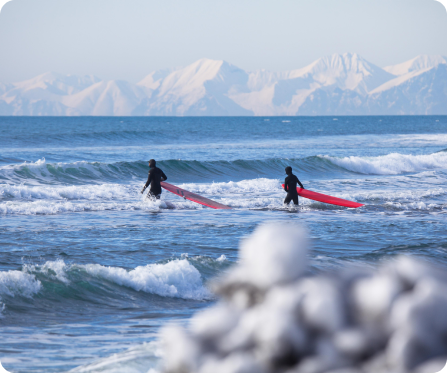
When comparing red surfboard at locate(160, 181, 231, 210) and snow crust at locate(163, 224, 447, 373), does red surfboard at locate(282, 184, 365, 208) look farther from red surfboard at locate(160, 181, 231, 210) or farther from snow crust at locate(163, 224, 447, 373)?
snow crust at locate(163, 224, 447, 373)

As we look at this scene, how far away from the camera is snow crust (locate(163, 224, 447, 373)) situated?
61.4 inches

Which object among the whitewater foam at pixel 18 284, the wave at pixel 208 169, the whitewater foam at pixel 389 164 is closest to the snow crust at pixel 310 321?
the whitewater foam at pixel 18 284

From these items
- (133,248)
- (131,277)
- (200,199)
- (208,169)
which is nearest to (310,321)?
(131,277)

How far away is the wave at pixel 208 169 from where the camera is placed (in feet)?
76.4

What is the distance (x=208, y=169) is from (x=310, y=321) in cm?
2646

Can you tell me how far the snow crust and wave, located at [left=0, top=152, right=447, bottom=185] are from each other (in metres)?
21.3

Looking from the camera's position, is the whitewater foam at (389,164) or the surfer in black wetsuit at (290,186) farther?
the whitewater foam at (389,164)

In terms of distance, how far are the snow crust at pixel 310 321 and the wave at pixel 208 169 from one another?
69.8 feet

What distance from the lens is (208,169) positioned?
28047 mm

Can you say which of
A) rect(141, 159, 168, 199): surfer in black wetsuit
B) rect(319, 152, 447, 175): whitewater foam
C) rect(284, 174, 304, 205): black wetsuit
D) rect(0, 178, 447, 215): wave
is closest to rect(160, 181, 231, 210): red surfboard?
rect(0, 178, 447, 215): wave

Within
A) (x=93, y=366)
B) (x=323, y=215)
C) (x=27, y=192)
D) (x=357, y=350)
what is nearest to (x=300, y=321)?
(x=357, y=350)

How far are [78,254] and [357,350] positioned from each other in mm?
7901

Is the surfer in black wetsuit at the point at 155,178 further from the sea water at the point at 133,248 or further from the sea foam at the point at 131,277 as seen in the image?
the sea foam at the point at 131,277

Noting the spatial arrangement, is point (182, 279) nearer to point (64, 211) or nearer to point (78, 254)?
point (78, 254)
